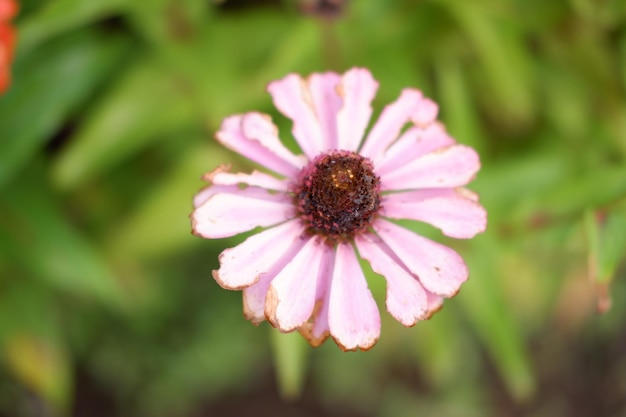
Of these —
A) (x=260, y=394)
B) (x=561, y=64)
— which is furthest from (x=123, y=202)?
(x=561, y=64)

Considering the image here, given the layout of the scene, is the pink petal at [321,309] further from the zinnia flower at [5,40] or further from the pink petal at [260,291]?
the zinnia flower at [5,40]

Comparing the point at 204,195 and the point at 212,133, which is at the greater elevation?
the point at 212,133

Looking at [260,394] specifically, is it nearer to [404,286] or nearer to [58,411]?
[58,411]

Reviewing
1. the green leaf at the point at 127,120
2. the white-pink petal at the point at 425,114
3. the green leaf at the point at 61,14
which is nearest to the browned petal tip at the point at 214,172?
the white-pink petal at the point at 425,114

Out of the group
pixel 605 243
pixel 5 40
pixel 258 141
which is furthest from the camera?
pixel 5 40

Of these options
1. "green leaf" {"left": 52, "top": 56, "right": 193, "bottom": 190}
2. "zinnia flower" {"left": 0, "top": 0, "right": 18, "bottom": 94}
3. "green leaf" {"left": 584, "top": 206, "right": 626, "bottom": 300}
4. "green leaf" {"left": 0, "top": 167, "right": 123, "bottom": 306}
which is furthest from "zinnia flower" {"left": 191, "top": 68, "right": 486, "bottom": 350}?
"green leaf" {"left": 0, "top": 167, "right": 123, "bottom": 306}

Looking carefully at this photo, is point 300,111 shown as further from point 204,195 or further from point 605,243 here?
point 605,243

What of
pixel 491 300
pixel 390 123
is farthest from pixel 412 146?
pixel 491 300

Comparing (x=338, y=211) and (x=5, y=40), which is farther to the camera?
(x=5, y=40)
